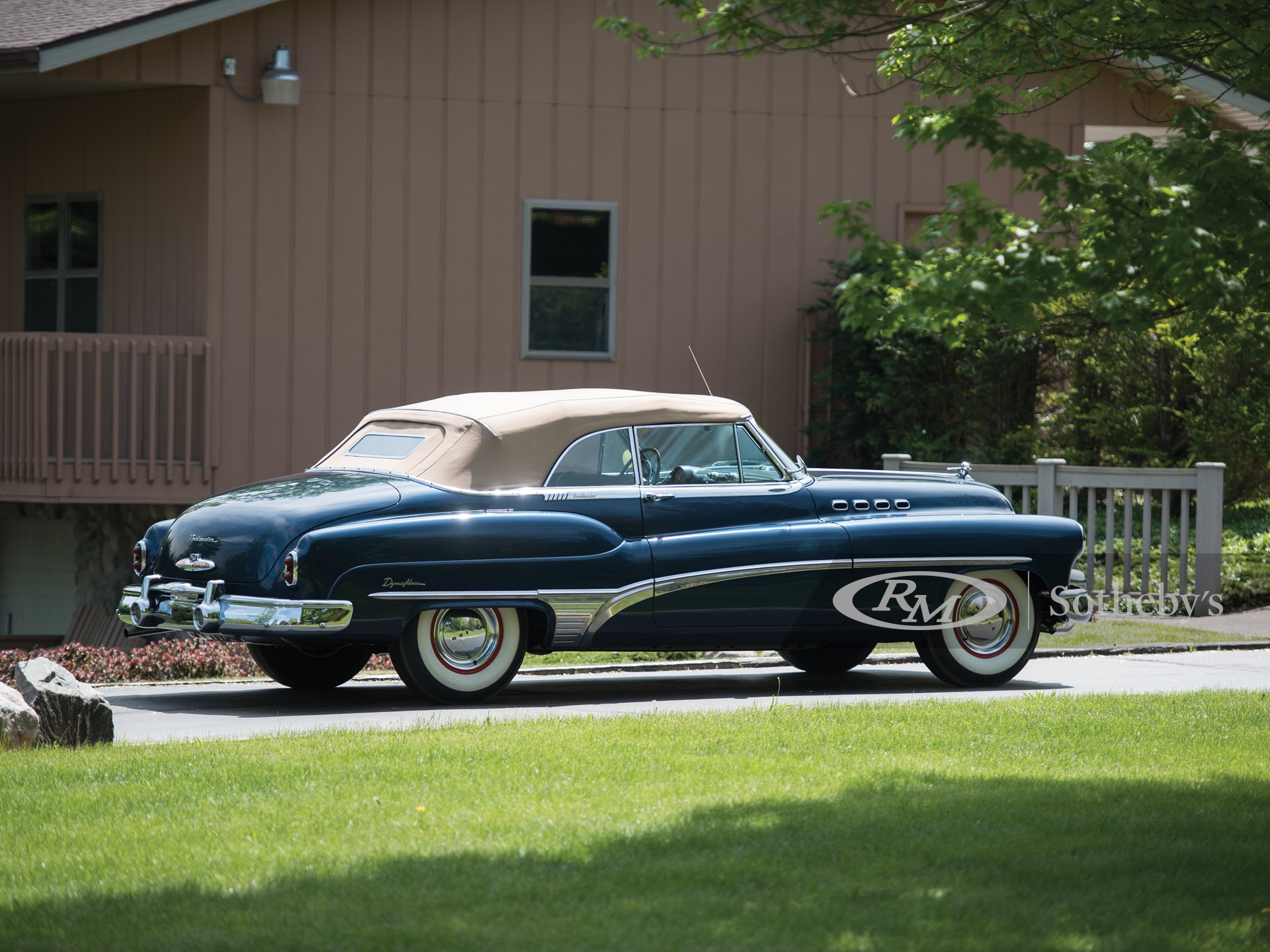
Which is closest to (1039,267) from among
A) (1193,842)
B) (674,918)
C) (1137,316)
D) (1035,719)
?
(1137,316)

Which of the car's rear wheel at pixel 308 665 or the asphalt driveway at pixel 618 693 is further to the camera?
the car's rear wheel at pixel 308 665

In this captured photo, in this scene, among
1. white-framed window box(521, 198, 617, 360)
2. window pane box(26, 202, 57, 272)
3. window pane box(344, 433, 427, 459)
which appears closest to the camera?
window pane box(344, 433, 427, 459)

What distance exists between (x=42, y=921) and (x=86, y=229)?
43.5 feet

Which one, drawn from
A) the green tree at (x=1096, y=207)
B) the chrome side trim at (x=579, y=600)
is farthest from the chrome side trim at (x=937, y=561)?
the green tree at (x=1096, y=207)

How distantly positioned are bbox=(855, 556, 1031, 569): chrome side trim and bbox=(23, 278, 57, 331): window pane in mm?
10658

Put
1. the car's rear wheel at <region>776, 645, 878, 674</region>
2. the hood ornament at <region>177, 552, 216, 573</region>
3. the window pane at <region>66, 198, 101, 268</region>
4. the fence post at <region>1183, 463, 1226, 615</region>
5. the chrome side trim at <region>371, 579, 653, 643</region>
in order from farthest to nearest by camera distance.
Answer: the window pane at <region>66, 198, 101, 268</region>, the fence post at <region>1183, 463, 1226, 615</region>, the car's rear wheel at <region>776, 645, 878, 674</region>, the chrome side trim at <region>371, 579, 653, 643</region>, the hood ornament at <region>177, 552, 216, 573</region>

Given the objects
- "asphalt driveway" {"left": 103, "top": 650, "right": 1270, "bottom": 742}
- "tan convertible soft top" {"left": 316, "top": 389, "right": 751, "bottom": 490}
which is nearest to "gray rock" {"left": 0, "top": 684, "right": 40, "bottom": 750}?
"asphalt driveway" {"left": 103, "top": 650, "right": 1270, "bottom": 742}

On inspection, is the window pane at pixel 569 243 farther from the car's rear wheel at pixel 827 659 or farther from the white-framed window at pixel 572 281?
the car's rear wheel at pixel 827 659

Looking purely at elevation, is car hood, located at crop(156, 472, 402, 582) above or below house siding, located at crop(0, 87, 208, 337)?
below

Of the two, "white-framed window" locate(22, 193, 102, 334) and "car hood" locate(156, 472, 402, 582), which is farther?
"white-framed window" locate(22, 193, 102, 334)

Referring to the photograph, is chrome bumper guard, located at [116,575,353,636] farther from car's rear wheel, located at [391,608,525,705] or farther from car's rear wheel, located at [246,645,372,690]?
car's rear wheel, located at [246,645,372,690]

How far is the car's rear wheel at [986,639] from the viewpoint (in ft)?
32.6

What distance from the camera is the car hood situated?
8461mm

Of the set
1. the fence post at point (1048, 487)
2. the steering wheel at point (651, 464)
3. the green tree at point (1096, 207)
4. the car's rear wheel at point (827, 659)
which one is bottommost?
the car's rear wheel at point (827, 659)
